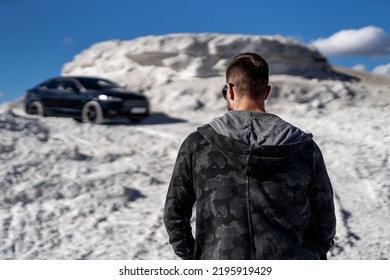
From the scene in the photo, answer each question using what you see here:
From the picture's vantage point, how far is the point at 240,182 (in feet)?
6.20

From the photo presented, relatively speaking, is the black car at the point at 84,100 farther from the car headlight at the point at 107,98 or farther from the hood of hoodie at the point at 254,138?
the hood of hoodie at the point at 254,138

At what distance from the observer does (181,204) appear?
208cm

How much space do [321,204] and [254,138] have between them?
0.44 meters

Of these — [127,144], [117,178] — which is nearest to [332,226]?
[117,178]

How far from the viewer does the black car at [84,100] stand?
13852 mm

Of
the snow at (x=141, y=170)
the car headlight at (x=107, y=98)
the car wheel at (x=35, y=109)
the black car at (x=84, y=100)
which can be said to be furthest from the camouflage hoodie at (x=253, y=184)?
the car wheel at (x=35, y=109)

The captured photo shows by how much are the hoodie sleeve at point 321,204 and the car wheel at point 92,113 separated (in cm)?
1211

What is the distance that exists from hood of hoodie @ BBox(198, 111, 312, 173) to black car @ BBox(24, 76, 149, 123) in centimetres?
1205

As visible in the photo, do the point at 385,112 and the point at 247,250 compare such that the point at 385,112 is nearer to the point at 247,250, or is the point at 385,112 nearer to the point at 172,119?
the point at 172,119

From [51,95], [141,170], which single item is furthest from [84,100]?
[141,170]

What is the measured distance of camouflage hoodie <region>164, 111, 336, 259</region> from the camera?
188 cm

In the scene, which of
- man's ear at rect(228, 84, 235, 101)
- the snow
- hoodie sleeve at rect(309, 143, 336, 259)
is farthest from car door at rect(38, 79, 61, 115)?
hoodie sleeve at rect(309, 143, 336, 259)

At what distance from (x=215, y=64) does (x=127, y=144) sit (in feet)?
36.0

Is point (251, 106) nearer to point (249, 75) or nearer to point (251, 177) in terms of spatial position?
point (249, 75)
